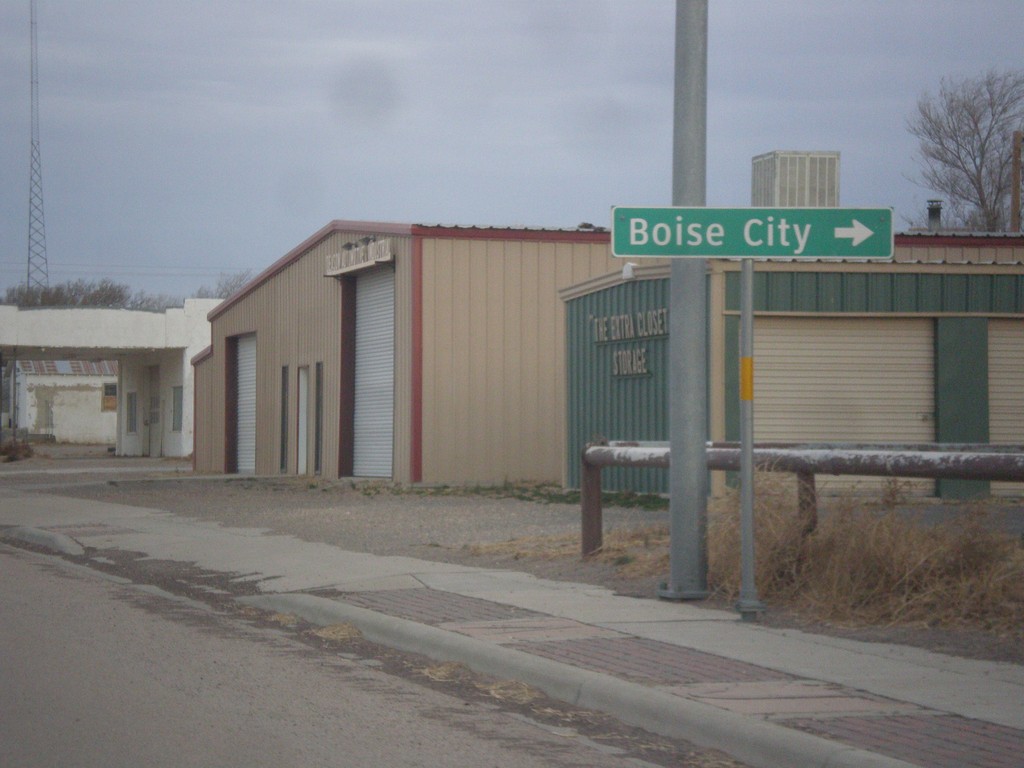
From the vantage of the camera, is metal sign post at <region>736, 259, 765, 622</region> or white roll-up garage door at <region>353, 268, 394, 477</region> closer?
metal sign post at <region>736, 259, 765, 622</region>

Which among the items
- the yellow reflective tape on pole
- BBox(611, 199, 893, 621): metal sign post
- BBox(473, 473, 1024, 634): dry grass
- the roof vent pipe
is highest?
the roof vent pipe

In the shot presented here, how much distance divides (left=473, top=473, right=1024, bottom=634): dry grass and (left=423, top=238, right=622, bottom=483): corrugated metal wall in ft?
49.8

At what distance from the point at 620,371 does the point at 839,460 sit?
1092 cm

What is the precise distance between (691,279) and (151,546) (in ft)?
28.2

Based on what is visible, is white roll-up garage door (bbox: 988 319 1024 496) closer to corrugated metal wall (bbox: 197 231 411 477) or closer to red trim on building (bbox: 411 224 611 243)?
red trim on building (bbox: 411 224 611 243)

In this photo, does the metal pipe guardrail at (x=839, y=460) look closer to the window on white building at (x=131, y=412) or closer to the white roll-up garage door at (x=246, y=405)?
the white roll-up garage door at (x=246, y=405)

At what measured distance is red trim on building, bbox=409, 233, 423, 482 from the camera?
83.9ft

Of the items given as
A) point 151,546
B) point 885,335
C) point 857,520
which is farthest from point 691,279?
point 885,335

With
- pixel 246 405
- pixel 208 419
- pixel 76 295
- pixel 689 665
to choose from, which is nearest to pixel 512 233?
pixel 246 405

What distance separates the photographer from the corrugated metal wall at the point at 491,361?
25812 mm

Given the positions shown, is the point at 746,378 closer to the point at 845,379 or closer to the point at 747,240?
the point at 747,240

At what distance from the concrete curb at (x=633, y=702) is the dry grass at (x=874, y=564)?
2601 mm

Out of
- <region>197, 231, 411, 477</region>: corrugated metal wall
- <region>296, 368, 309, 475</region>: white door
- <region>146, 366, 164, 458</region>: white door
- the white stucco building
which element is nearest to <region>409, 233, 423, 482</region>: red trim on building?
<region>197, 231, 411, 477</region>: corrugated metal wall

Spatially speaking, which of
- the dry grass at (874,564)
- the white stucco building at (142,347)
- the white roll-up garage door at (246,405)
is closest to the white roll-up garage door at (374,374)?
the white roll-up garage door at (246,405)
